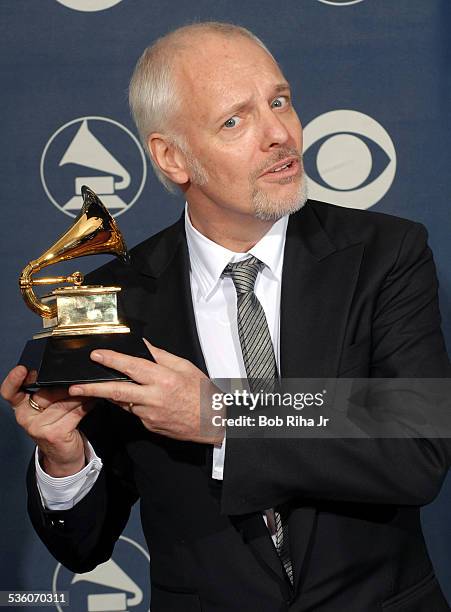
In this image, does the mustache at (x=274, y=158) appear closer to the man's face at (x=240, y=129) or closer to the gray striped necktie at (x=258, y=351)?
the man's face at (x=240, y=129)

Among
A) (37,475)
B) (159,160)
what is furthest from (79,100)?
(37,475)

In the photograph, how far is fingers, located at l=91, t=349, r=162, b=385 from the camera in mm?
1726

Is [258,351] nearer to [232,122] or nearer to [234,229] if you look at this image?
[234,229]

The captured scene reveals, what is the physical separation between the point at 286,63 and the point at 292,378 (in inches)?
45.9

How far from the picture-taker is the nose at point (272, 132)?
2.11m

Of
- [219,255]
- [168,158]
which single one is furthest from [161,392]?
[168,158]

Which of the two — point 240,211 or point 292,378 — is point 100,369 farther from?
point 240,211

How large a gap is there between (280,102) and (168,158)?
31 cm

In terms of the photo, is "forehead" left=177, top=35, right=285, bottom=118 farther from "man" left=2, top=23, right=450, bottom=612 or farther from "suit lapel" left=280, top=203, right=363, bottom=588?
"suit lapel" left=280, top=203, right=363, bottom=588

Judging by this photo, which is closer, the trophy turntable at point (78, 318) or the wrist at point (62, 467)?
the trophy turntable at point (78, 318)

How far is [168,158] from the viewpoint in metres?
2.33

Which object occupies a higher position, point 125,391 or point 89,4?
point 89,4

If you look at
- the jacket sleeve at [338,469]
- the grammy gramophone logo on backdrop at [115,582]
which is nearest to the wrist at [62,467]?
the jacket sleeve at [338,469]

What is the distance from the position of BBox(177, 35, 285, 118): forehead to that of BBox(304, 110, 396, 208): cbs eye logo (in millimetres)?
577
